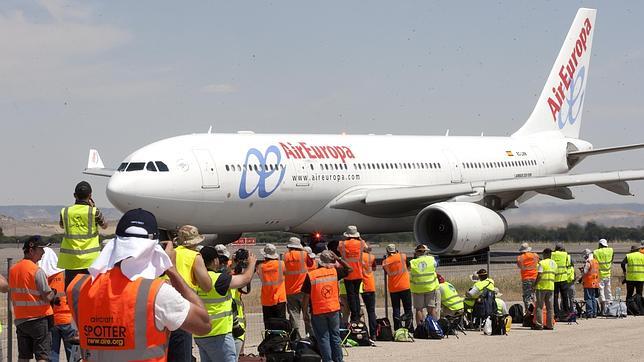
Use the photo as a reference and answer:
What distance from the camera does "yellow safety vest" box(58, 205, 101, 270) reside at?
36.4ft

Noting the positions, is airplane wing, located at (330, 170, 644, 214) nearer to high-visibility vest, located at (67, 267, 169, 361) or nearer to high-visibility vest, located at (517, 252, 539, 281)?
high-visibility vest, located at (517, 252, 539, 281)

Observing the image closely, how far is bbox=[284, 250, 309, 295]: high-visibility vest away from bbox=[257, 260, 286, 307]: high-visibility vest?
0.60m

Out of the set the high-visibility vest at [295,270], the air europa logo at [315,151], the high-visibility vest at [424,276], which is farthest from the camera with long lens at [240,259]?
the air europa logo at [315,151]

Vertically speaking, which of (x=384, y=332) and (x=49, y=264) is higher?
(x=49, y=264)

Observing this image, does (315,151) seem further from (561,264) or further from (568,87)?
(568,87)

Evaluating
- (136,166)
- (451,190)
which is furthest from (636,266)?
(136,166)

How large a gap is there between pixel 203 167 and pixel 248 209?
168cm

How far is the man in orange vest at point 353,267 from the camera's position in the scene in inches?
555

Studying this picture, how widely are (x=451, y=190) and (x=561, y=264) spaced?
10.4 meters

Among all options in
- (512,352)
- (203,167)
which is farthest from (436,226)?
(512,352)

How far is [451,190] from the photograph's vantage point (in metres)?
27.4

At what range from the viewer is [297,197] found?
83.4 feet

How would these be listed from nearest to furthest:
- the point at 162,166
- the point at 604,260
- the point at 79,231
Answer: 1. the point at 79,231
2. the point at 604,260
3. the point at 162,166

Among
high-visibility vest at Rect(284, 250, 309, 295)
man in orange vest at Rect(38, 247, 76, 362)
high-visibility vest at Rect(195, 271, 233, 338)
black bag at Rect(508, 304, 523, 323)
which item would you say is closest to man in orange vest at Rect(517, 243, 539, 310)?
black bag at Rect(508, 304, 523, 323)
